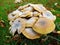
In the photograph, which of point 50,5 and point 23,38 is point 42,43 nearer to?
point 23,38

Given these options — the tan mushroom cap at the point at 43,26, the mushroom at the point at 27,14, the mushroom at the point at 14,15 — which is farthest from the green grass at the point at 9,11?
the mushroom at the point at 27,14

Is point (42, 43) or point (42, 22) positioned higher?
point (42, 22)

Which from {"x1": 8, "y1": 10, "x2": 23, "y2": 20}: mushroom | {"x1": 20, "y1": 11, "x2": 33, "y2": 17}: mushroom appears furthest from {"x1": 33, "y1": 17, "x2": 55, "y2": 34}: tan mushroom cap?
{"x1": 8, "y1": 10, "x2": 23, "y2": 20}: mushroom

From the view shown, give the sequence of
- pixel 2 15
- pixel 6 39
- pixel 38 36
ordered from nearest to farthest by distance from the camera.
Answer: pixel 38 36 → pixel 6 39 → pixel 2 15

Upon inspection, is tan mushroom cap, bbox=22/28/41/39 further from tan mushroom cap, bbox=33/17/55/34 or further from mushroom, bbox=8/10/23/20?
mushroom, bbox=8/10/23/20

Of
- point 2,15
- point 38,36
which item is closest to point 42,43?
point 38,36

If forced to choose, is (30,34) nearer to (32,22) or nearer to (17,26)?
(32,22)
